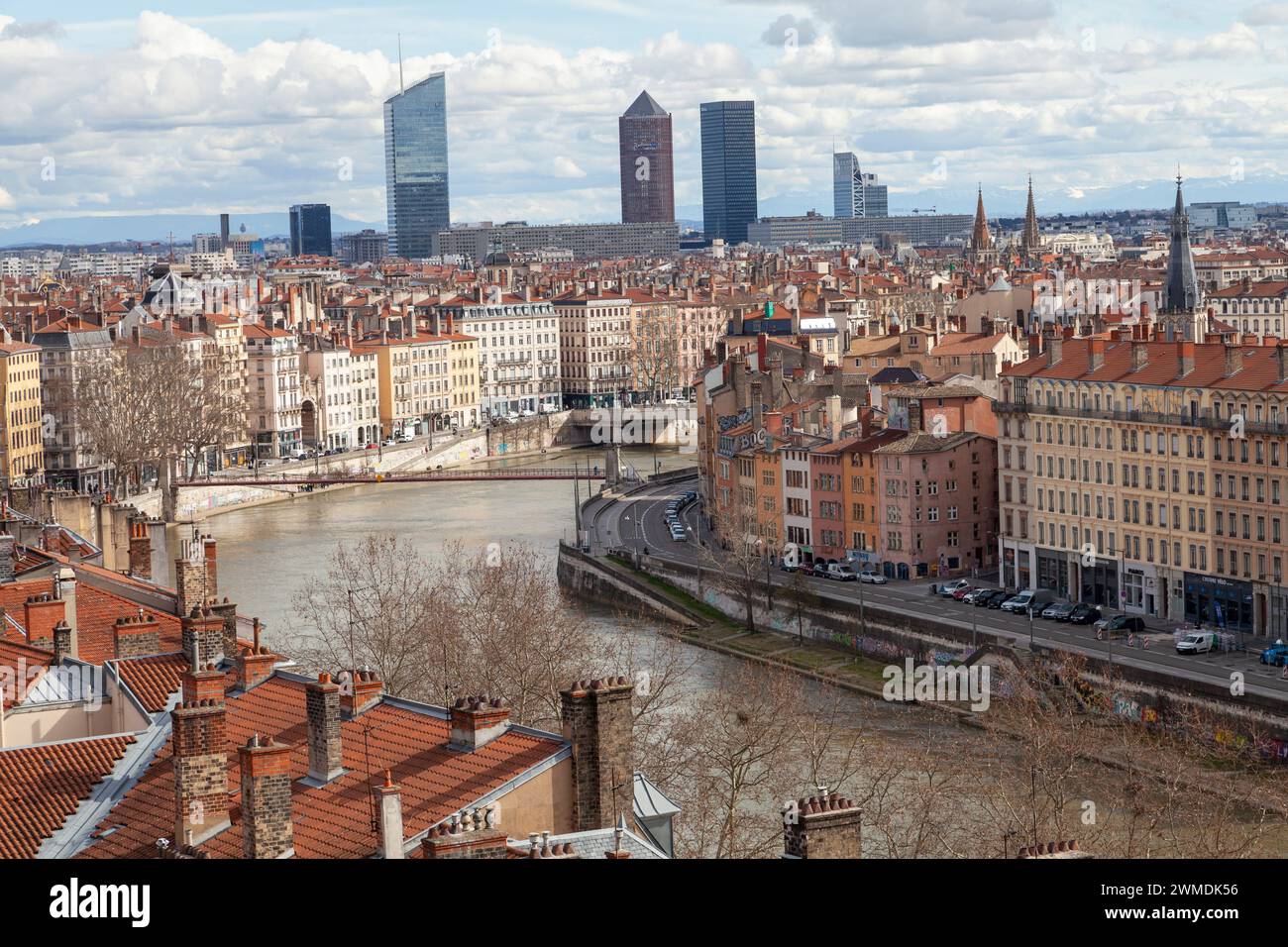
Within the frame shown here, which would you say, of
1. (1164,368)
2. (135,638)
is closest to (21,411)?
(1164,368)

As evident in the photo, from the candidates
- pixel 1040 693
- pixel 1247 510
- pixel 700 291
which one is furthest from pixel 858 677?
pixel 700 291

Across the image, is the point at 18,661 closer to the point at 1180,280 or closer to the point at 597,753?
the point at 597,753

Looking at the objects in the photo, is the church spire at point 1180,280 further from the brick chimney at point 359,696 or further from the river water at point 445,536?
the brick chimney at point 359,696

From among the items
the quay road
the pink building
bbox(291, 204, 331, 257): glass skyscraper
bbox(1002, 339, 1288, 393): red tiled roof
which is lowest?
the quay road

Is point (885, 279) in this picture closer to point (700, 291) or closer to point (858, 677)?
point (700, 291)

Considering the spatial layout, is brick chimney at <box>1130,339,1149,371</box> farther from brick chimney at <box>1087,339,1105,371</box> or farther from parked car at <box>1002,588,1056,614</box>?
parked car at <box>1002,588,1056,614</box>

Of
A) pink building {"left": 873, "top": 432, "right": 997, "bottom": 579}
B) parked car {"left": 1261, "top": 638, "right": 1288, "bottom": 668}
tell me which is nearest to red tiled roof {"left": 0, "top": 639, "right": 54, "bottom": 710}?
parked car {"left": 1261, "top": 638, "right": 1288, "bottom": 668}
